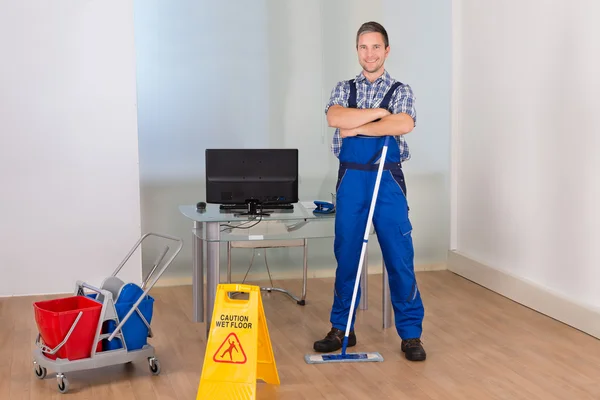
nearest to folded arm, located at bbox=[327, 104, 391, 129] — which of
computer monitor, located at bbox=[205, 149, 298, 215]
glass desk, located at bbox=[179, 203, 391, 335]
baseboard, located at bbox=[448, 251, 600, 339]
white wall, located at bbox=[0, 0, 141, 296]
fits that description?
computer monitor, located at bbox=[205, 149, 298, 215]

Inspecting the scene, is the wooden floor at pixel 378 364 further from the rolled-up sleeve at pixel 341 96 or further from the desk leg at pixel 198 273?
the rolled-up sleeve at pixel 341 96

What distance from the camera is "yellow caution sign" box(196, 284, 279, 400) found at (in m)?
3.60

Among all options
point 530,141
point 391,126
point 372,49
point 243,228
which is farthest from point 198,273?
point 530,141

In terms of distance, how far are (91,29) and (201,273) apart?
75.5 inches

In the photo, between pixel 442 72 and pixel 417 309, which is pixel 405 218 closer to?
pixel 417 309

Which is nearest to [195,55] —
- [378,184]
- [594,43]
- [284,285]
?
[284,285]

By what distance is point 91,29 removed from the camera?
18.4 ft

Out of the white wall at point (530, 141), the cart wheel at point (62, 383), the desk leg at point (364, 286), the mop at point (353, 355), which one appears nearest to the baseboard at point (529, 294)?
the white wall at point (530, 141)

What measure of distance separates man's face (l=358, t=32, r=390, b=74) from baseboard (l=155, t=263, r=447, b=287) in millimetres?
2375

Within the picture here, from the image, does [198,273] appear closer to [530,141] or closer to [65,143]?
[65,143]

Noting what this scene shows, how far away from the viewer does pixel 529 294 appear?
208 inches

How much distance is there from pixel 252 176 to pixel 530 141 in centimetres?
185

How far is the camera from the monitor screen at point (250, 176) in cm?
462

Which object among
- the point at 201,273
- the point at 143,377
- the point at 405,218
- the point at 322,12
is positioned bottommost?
the point at 143,377
